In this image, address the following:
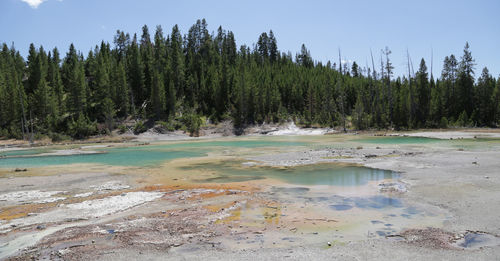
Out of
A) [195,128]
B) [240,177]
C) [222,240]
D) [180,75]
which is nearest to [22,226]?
[222,240]

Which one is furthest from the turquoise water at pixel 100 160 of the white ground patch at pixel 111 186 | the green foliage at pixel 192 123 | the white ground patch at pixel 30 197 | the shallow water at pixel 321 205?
the green foliage at pixel 192 123

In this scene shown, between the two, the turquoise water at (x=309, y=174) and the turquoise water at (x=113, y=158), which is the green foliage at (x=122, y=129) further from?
the turquoise water at (x=309, y=174)

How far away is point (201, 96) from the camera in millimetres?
92250

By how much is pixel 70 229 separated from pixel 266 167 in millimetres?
14606

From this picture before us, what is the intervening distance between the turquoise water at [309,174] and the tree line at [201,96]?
179 feet

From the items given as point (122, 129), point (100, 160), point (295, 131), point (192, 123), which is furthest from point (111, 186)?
point (295, 131)

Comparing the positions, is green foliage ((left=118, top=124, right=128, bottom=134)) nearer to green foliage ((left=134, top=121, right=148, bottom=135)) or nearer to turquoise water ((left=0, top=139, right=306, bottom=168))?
green foliage ((left=134, top=121, right=148, bottom=135))

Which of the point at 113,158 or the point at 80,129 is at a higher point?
A: the point at 80,129

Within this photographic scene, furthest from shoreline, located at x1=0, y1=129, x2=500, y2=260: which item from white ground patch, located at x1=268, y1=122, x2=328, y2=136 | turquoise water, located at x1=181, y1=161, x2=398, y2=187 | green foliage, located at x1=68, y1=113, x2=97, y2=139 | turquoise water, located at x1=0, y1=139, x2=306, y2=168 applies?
white ground patch, located at x1=268, y1=122, x2=328, y2=136

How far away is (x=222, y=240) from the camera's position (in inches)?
326

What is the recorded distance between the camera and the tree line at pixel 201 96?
69.9m

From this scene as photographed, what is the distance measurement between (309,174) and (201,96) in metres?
76.5

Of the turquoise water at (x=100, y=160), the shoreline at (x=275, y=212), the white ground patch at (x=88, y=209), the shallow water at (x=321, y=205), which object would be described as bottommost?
the shallow water at (x=321, y=205)

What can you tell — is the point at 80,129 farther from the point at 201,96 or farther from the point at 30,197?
the point at 30,197
